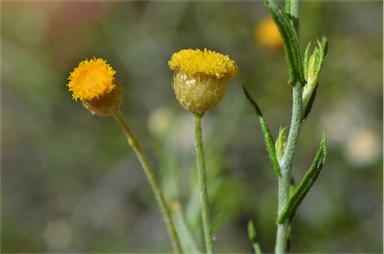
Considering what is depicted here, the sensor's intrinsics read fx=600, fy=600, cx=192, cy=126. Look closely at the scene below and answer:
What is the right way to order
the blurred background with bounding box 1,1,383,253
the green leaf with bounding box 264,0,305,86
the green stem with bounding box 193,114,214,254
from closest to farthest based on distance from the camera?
the green leaf with bounding box 264,0,305,86 → the green stem with bounding box 193,114,214,254 → the blurred background with bounding box 1,1,383,253

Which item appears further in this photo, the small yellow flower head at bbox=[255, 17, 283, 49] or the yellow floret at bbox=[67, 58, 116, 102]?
the small yellow flower head at bbox=[255, 17, 283, 49]

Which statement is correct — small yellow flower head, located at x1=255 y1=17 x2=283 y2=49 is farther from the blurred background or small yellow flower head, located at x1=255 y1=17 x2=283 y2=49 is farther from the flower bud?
the flower bud

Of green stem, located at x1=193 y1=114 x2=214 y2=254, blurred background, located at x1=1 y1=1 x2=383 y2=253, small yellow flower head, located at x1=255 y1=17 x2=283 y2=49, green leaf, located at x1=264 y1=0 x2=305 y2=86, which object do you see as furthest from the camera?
blurred background, located at x1=1 y1=1 x2=383 y2=253

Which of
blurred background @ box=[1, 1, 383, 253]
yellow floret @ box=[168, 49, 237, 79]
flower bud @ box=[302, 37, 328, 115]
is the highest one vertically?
yellow floret @ box=[168, 49, 237, 79]

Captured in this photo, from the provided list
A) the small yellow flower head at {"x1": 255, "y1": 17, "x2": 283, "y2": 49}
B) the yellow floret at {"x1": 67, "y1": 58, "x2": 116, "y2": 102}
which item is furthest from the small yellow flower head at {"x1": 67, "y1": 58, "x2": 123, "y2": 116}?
the small yellow flower head at {"x1": 255, "y1": 17, "x2": 283, "y2": 49}

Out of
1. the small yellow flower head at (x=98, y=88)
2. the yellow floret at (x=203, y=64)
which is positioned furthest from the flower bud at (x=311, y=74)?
the small yellow flower head at (x=98, y=88)

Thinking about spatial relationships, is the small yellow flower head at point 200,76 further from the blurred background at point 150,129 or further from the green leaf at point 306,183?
the blurred background at point 150,129

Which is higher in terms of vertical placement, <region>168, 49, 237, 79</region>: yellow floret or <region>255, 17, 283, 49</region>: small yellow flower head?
<region>168, 49, 237, 79</region>: yellow floret
